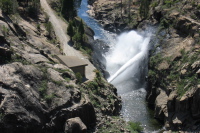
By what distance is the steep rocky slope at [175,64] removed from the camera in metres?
30.7

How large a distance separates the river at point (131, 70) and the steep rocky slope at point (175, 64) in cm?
200

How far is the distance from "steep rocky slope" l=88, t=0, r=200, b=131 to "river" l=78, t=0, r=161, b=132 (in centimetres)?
200

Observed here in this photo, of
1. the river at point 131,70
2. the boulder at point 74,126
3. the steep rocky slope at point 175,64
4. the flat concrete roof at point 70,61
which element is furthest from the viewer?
the river at point 131,70

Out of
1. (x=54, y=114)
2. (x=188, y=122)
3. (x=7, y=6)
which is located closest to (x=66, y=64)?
(x=54, y=114)

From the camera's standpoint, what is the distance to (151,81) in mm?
43250

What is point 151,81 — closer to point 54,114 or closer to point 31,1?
point 54,114

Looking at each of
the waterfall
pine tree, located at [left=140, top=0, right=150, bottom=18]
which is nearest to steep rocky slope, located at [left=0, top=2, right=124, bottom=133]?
the waterfall

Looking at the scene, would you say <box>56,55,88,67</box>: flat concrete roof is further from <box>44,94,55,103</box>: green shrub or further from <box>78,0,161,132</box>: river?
<box>44,94,55,103</box>: green shrub

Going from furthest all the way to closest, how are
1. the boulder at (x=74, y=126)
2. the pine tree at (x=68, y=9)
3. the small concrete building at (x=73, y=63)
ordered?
the pine tree at (x=68, y=9)
the small concrete building at (x=73, y=63)
the boulder at (x=74, y=126)

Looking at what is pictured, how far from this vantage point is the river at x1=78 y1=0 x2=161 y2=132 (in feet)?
120

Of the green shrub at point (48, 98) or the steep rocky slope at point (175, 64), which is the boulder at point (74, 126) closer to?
the green shrub at point (48, 98)

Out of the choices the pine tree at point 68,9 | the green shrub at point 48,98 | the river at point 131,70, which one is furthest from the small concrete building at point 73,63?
the pine tree at point 68,9

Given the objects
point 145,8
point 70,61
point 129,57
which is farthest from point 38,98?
point 145,8

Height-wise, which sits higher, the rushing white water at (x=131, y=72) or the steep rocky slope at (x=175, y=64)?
the steep rocky slope at (x=175, y=64)
